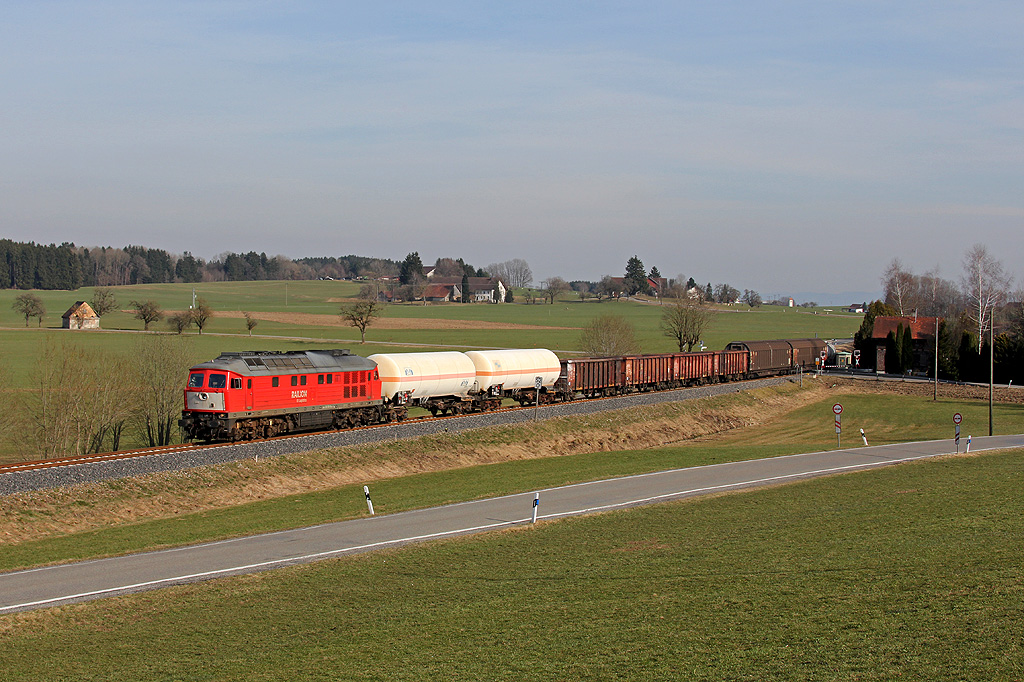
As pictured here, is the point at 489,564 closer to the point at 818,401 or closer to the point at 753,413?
the point at 753,413

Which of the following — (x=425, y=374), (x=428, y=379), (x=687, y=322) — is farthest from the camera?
(x=687, y=322)

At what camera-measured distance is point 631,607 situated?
15.6 metres

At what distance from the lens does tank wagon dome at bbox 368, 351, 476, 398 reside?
1739 inches

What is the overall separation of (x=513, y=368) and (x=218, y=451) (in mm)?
21233

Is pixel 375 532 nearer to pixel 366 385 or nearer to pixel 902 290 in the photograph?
pixel 366 385

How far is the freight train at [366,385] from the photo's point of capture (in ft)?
120

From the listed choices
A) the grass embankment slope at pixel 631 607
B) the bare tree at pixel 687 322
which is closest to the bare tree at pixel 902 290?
the bare tree at pixel 687 322

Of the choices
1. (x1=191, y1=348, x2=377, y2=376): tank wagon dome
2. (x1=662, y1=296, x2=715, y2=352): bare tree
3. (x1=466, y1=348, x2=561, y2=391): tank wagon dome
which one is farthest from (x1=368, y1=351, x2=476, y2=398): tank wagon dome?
(x1=662, y1=296, x2=715, y2=352): bare tree

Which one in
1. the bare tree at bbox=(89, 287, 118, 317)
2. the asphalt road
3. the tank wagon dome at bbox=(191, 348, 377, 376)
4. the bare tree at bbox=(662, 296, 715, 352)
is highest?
the bare tree at bbox=(89, 287, 118, 317)

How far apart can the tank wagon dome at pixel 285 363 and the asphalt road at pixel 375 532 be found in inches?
503

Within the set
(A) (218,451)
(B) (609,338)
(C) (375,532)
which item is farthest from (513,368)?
(B) (609,338)

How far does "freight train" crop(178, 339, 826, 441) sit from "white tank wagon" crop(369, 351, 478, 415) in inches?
2.2

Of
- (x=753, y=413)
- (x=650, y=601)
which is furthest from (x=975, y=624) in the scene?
(x=753, y=413)

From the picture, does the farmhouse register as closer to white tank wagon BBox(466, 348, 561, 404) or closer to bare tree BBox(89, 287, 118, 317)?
bare tree BBox(89, 287, 118, 317)
